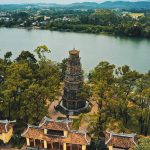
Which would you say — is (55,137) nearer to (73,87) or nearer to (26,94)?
(26,94)

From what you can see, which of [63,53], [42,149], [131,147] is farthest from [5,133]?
[63,53]

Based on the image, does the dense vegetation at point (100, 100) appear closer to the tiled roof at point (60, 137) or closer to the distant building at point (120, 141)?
the tiled roof at point (60, 137)

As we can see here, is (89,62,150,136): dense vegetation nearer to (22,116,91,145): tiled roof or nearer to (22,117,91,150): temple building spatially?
Answer: (22,116,91,145): tiled roof

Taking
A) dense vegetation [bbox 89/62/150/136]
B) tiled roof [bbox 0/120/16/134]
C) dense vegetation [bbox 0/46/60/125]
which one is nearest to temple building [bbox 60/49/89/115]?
dense vegetation [bbox 0/46/60/125]

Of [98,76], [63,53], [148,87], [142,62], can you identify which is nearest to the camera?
[148,87]

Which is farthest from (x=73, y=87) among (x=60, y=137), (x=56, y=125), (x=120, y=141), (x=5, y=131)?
(x=120, y=141)

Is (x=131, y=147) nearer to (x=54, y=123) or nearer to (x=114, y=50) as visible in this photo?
(x=54, y=123)
